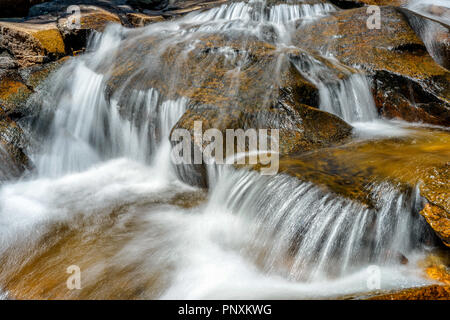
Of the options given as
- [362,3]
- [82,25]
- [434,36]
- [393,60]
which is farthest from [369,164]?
[362,3]

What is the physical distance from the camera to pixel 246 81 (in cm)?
551

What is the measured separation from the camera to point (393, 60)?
6.49 m

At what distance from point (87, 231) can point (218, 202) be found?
1.99 meters

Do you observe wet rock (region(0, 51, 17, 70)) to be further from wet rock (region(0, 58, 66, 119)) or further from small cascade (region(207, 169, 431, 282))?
small cascade (region(207, 169, 431, 282))

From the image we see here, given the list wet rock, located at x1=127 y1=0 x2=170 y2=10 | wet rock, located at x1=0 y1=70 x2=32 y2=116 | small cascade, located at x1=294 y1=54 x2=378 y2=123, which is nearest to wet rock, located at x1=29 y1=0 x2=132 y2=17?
wet rock, located at x1=127 y1=0 x2=170 y2=10

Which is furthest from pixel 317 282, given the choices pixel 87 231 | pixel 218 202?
pixel 87 231

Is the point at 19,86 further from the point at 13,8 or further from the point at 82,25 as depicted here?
the point at 13,8

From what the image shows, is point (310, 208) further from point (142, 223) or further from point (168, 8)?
point (168, 8)

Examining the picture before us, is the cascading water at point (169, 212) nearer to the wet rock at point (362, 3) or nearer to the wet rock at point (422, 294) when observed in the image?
the wet rock at point (422, 294)

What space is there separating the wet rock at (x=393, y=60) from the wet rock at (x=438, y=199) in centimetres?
373

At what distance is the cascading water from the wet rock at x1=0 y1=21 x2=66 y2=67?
722 mm

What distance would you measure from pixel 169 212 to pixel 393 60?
605 cm

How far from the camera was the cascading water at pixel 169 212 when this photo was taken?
2.84 meters

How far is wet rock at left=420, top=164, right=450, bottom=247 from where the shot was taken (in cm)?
245
